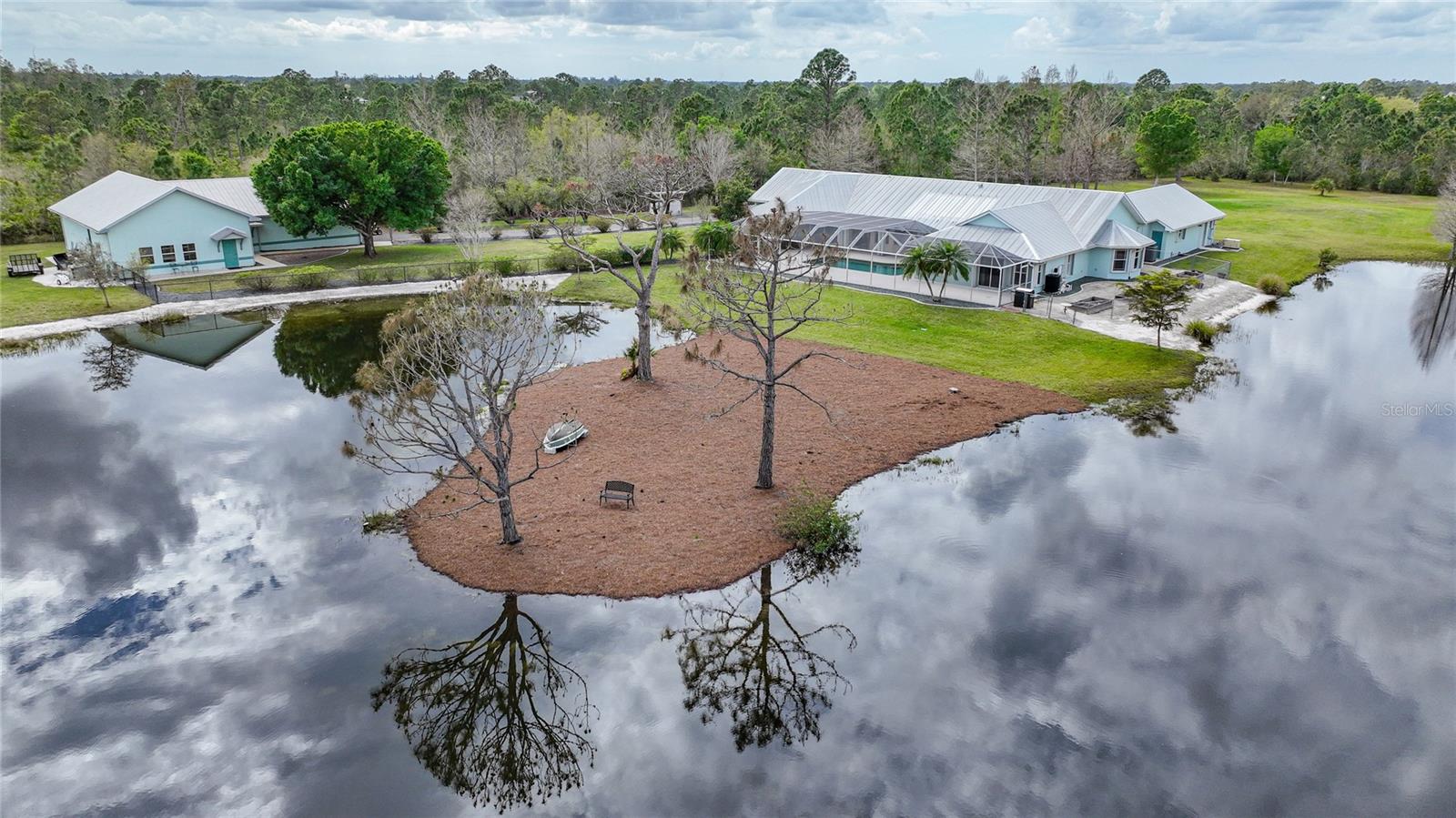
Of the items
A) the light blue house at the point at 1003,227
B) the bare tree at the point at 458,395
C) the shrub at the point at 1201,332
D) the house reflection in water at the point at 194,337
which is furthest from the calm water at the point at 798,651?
the light blue house at the point at 1003,227

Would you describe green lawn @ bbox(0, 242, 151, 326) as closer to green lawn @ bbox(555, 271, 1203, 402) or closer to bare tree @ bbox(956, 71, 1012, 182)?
green lawn @ bbox(555, 271, 1203, 402)

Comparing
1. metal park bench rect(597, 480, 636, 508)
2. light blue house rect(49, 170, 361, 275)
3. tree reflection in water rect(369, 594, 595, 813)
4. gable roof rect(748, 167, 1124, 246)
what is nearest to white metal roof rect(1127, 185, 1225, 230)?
gable roof rect(748, 167, 1124, 246)

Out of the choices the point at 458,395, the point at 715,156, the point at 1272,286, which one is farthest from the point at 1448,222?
the point at 458,395

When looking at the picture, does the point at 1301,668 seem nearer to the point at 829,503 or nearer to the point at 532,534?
the point at 829,503

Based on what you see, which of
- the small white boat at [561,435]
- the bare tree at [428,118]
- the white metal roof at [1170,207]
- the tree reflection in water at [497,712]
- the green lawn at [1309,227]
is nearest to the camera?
the tree reflection in water at [497,712]

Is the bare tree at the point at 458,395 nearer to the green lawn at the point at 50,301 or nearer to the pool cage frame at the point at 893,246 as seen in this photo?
the green lawn at the point at 50,301

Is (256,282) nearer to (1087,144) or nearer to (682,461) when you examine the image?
(682,461)
